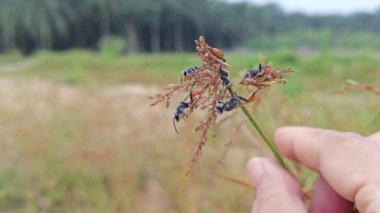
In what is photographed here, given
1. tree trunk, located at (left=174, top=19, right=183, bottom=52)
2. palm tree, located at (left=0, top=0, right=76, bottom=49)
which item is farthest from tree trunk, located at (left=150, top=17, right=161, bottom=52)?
palm tree, located at (left=0, top=0, right=76, bottom=49)

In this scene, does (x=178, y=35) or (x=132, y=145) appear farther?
(x=178, y=35)

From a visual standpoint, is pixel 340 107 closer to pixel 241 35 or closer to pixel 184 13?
pixel 184 13

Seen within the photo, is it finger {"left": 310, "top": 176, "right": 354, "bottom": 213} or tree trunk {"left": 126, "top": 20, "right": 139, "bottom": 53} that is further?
tree trunk {"left": 126, "top": 20, "right": 139, "bottom": 53}

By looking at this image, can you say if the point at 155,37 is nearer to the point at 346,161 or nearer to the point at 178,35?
the point at 178,35

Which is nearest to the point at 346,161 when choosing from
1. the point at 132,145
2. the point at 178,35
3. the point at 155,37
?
the point at 132,145

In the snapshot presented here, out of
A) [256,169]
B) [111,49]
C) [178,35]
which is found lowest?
[178,35]

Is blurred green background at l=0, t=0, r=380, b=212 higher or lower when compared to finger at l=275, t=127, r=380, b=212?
lower

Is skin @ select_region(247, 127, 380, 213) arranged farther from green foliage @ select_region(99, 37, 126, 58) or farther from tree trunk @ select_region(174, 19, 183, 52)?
tree trunk @ select_region(174, 19, 183, 52)

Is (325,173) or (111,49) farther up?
(325,173)
